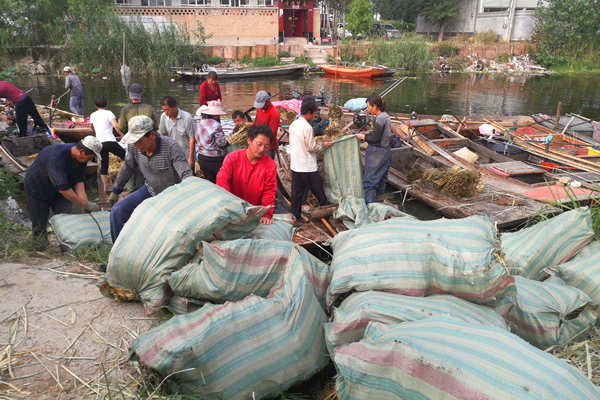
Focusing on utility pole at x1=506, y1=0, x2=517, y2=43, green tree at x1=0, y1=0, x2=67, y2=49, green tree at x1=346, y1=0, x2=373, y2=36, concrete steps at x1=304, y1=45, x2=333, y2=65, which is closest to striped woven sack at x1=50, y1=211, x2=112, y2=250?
concrete steps at x1=304, y1=45, x2=333, y2=65

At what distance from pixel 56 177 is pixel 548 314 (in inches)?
165

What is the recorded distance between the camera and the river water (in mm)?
18203

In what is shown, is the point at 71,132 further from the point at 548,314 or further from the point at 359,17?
the point at 359,17

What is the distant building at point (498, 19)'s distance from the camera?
33438 millimetres

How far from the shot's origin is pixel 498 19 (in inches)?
1369

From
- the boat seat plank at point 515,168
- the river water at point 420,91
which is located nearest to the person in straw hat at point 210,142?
the boat seat plank at point 515,168

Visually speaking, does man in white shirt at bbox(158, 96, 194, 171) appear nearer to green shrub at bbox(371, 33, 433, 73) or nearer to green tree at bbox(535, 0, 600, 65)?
green shrub at bbox(371, 33, 433, 73)

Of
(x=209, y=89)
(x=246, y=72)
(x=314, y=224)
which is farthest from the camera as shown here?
(x=246, y=72)

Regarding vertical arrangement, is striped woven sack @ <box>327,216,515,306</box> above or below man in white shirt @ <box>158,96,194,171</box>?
below

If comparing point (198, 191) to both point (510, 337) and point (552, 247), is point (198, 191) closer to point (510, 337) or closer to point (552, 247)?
point (510, 337)

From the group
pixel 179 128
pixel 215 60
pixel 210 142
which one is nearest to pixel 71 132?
pixel 179 128

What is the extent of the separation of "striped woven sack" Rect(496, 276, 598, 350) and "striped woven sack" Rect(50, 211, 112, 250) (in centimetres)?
368

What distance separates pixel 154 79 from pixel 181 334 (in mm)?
26011

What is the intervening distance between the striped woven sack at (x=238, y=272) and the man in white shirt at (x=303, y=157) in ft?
7.79
